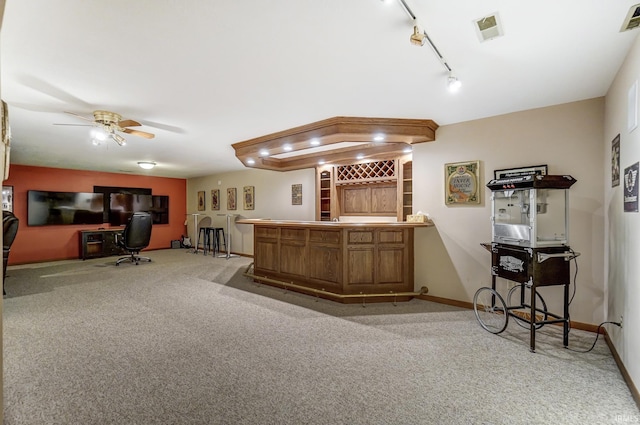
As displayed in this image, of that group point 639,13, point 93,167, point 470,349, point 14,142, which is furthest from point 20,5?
point 93,167

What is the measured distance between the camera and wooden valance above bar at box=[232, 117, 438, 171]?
3818mm

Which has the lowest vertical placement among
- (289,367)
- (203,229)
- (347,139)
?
(289,367)

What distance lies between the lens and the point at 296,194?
6.91m

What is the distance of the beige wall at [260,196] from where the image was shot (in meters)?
6.75

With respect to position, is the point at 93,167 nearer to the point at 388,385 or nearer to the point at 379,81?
the point at 379,81

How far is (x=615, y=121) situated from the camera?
104 inches

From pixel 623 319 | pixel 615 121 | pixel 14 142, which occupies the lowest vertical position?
pixel 623 319

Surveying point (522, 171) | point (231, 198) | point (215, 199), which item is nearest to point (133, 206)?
point (215, 199)

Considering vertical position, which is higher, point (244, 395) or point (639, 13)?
point (639, 13)

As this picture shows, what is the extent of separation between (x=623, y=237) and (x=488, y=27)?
195cm

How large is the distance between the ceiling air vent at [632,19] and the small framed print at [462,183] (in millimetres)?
1865

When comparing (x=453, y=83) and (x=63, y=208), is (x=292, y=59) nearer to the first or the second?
(x=453, y=83)

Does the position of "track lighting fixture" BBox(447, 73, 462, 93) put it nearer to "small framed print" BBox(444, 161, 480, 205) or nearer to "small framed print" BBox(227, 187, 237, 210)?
"small framed print" BBox(444, 161, 480, 205)

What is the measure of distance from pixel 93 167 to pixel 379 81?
7.76 meters
